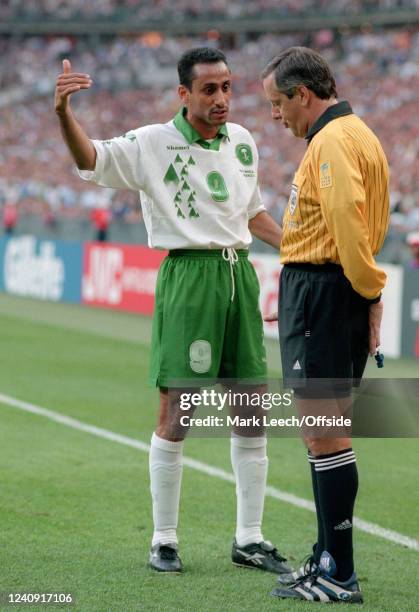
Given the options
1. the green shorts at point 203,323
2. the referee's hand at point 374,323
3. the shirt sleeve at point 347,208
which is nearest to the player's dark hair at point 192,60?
the green shorts at point 203,323

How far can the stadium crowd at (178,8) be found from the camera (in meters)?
40.2

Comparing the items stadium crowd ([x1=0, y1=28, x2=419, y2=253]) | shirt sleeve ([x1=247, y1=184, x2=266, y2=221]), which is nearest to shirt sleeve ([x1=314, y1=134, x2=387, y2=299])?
shirt sleeve ([x1=247, y1=184, x2=266, y2=221])

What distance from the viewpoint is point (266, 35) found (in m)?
44.0

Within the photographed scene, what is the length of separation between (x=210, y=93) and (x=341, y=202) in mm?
1144

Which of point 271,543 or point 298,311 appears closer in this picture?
point 298,311

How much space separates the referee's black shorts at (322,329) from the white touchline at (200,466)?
1547mm

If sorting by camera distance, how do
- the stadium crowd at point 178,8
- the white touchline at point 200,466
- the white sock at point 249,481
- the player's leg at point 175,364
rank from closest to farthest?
the player's leg at point 175,364 → the white sock at point 249,481 → the white touchline at point 200,466 → the stadium crowd at point 178,8

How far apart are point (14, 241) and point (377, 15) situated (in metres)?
19.6

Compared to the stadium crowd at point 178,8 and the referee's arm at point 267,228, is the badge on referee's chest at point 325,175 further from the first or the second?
the stadium crowd at point 178,8

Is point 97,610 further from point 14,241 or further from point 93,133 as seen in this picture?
point 93,133

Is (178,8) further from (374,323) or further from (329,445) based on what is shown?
(329,445)

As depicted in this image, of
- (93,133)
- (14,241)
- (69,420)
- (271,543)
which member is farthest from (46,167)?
(271,543)

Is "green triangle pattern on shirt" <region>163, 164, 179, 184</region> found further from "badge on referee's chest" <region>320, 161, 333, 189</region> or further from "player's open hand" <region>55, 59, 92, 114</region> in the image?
"badge on referee's chest" <region>320, 161, 333, 189</region>

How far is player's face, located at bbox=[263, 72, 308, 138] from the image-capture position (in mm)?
4805
